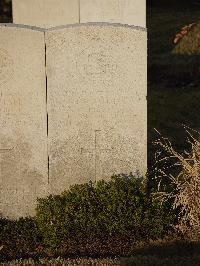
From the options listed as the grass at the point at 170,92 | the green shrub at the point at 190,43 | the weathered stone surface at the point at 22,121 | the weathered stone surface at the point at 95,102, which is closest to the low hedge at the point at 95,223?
the weathered stone surface at the point at 95,102

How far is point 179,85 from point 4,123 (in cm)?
685

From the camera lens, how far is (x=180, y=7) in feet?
90.7

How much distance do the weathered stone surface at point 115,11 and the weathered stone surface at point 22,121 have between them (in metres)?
3.23

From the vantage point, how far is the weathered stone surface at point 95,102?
5.64 metres

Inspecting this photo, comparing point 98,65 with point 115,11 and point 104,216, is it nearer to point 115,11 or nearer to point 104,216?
point 104,216

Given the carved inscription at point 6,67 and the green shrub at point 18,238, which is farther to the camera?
the carved inscription at point 6,67

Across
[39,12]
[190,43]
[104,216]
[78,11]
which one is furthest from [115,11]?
[190,43]

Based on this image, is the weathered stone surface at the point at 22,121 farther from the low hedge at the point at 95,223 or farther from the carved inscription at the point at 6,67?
the low hedge at the point at 95,223

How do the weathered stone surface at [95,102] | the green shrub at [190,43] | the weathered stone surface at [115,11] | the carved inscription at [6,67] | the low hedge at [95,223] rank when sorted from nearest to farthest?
1. the low hedge at [95,223]
2. the weathered stone surface at [95,102]
3. the carved inscription at [6,67]
4. the weathered stone surface at [115,11]
5. the green shrub at [190,43]

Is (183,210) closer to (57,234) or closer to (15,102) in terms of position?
(57,234)

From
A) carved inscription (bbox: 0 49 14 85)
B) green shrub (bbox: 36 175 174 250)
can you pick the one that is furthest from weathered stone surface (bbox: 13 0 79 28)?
green shrub (bbox: 36 175 174 250)

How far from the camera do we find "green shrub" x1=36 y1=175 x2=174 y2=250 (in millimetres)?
5570

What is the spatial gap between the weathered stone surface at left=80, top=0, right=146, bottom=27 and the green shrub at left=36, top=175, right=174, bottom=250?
358cm

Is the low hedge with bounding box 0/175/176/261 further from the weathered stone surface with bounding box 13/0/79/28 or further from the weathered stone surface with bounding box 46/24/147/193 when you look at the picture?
the weathered stone surface with bounding box 13/0/79/28
